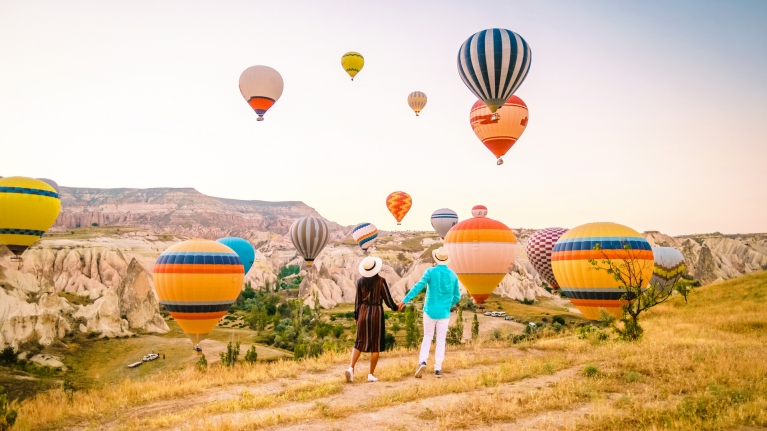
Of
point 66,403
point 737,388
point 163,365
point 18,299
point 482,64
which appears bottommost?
point 163,365

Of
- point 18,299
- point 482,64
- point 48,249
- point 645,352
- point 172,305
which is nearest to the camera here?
point 645,352

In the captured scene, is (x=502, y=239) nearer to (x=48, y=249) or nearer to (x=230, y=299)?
(x=230, y=299)

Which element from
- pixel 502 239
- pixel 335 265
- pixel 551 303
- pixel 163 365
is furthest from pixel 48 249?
pixel 502 239

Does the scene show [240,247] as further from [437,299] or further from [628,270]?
[437,299]

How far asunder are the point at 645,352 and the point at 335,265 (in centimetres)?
10763

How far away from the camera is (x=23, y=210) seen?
1268 inches

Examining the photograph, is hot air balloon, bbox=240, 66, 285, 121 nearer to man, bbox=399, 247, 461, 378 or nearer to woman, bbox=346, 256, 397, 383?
woman, bbox=346, 256, 397, 383

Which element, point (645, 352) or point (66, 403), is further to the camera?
point (645, 352)

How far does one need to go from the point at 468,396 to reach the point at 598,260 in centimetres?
1122

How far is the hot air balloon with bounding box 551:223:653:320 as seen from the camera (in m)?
17.4

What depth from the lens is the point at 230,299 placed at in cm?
2012

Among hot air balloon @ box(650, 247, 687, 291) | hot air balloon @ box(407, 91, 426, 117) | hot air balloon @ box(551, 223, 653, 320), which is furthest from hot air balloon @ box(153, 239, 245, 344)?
hot air balloon @ box(650, 247, 687, 291)

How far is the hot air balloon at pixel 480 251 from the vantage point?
23203 millimetres

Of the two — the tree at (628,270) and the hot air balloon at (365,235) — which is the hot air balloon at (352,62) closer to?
the hot air balloon at (365,235)
